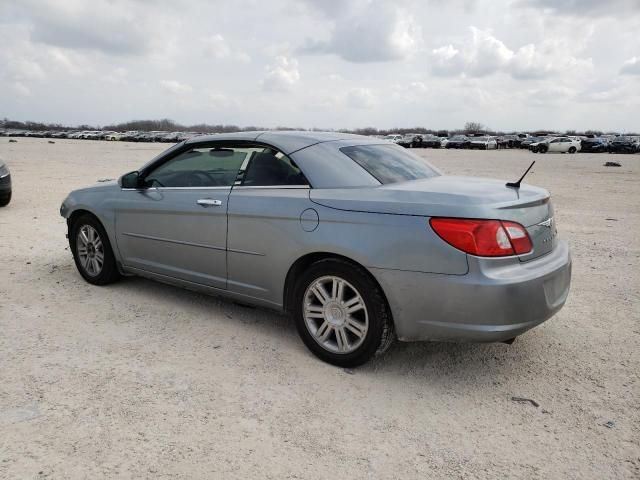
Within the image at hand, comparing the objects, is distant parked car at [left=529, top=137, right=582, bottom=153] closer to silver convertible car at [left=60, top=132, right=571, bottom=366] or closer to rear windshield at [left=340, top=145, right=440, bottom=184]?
rear windshield at [left=340, top=145, right=440, bottom=184]

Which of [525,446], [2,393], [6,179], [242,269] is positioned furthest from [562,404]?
[6,179]

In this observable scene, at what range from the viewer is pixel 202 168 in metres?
4.41

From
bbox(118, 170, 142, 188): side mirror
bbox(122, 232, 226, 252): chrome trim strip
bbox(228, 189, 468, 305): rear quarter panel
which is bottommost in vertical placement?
bbox(122, 232, 226, 252): chrome trim strip

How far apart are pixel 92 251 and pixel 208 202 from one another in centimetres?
180

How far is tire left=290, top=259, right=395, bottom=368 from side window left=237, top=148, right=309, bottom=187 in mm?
669

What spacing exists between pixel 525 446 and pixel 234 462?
1.46 metres

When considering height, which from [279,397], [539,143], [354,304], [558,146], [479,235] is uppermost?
[539,143]

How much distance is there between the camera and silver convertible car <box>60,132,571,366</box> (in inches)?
120

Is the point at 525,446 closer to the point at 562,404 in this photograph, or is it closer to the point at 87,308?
the point at 562,404

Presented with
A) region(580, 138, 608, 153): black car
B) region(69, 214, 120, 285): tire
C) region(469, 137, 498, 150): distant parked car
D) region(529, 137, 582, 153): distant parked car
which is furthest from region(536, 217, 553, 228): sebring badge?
region(469, 137, 498, 150): distant parked car

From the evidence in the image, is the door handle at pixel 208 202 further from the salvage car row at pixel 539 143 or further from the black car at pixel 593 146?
the black car at pixel 593 146

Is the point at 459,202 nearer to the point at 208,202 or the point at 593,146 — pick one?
the point at 208,202

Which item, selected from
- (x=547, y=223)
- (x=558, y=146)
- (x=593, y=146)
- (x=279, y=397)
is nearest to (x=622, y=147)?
(x=593, y=146)

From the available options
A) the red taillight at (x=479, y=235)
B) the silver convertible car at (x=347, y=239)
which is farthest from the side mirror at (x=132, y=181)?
the red taillight at (x=479, y=235)
